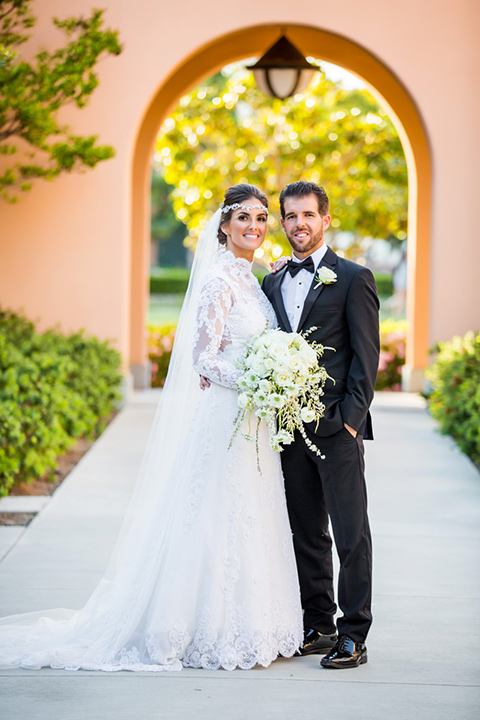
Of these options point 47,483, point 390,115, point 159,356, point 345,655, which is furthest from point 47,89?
point 345,655

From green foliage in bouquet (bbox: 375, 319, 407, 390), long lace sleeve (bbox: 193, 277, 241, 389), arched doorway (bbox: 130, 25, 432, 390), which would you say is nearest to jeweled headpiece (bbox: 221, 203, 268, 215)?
long lace sleeve (bbox: 193, 277, 241, 389)

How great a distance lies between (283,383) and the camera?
381 cm

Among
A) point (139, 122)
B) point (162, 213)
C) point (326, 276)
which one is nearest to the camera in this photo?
point (326, 276)

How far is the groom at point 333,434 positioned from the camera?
4.07m

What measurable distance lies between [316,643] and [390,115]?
890cm

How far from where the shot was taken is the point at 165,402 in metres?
4.65

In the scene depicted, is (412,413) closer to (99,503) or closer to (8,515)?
(99,503)

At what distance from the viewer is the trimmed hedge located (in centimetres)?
689

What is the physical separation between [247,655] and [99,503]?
328cm

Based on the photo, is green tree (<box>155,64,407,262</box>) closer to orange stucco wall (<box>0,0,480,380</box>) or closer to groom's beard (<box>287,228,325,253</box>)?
orange stucco wall (<box>0,0,480,380</box>)

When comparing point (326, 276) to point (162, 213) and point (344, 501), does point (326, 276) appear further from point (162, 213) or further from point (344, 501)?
point (162, 213)

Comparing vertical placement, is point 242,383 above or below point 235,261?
below

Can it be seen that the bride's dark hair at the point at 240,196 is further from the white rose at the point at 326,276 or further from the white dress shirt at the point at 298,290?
the white rose at the point at 326,276

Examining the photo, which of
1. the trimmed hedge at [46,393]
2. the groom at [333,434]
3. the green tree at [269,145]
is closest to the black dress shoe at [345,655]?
the groom at [333,434]
